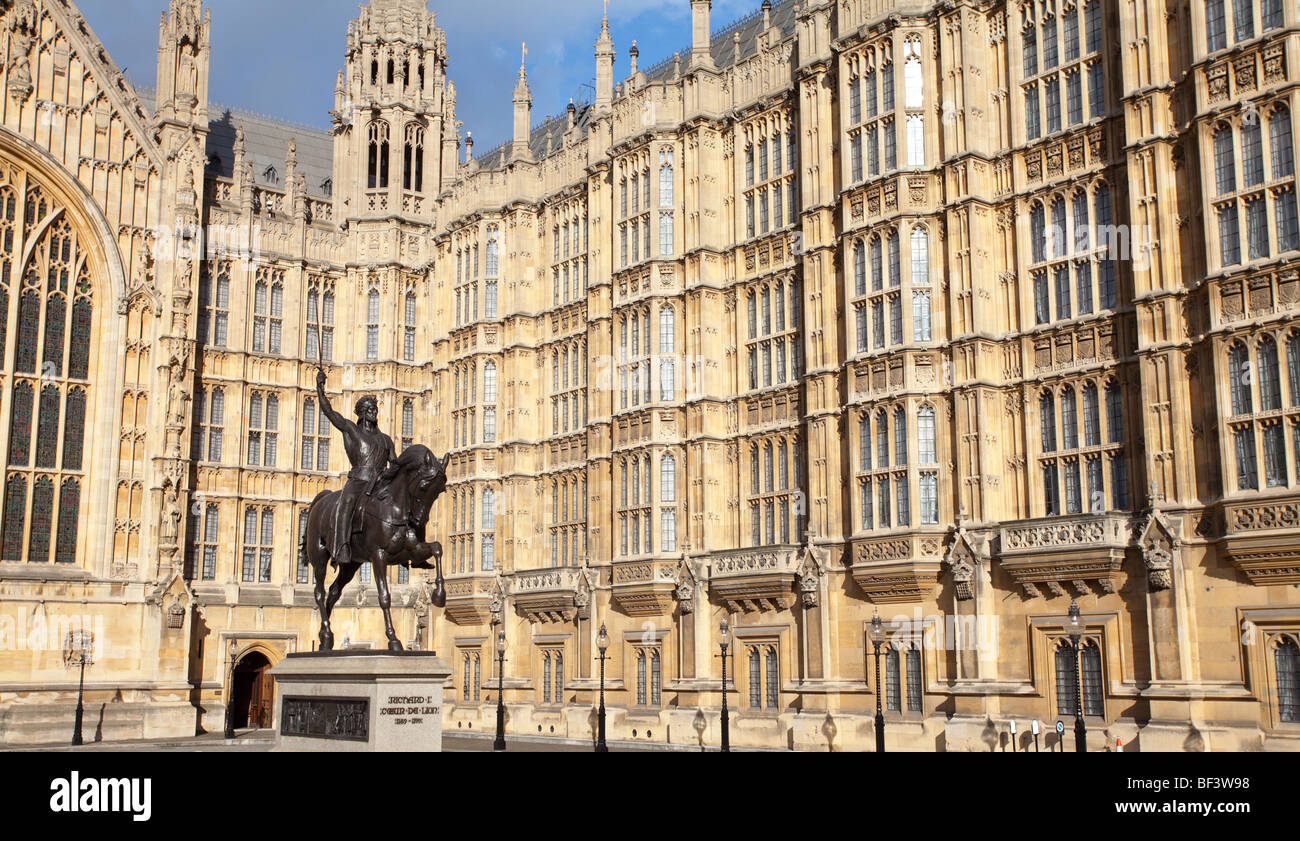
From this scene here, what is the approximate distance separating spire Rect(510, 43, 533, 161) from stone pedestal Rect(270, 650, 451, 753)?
129ft

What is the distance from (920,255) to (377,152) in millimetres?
33988

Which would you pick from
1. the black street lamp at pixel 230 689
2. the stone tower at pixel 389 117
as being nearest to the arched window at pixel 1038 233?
the black street lamp at pixel 230 689

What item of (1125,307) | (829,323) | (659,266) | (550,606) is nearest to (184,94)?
(659,266)

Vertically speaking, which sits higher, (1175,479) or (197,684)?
(1175,479)

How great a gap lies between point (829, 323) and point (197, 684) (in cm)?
3118

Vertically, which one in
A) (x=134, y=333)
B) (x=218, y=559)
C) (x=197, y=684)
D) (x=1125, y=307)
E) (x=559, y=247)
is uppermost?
(x=559, y=247)

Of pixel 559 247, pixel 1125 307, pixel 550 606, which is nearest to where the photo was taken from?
pixel 1125 307

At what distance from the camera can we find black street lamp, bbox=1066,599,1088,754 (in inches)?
1141

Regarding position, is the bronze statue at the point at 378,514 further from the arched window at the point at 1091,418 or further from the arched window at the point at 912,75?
the arched window at the point at 912,75

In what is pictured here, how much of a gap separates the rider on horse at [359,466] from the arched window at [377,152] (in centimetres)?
4241

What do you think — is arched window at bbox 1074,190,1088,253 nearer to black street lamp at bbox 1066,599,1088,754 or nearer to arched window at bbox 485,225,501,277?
black street lamp at bbox 1066,599,1088,754
